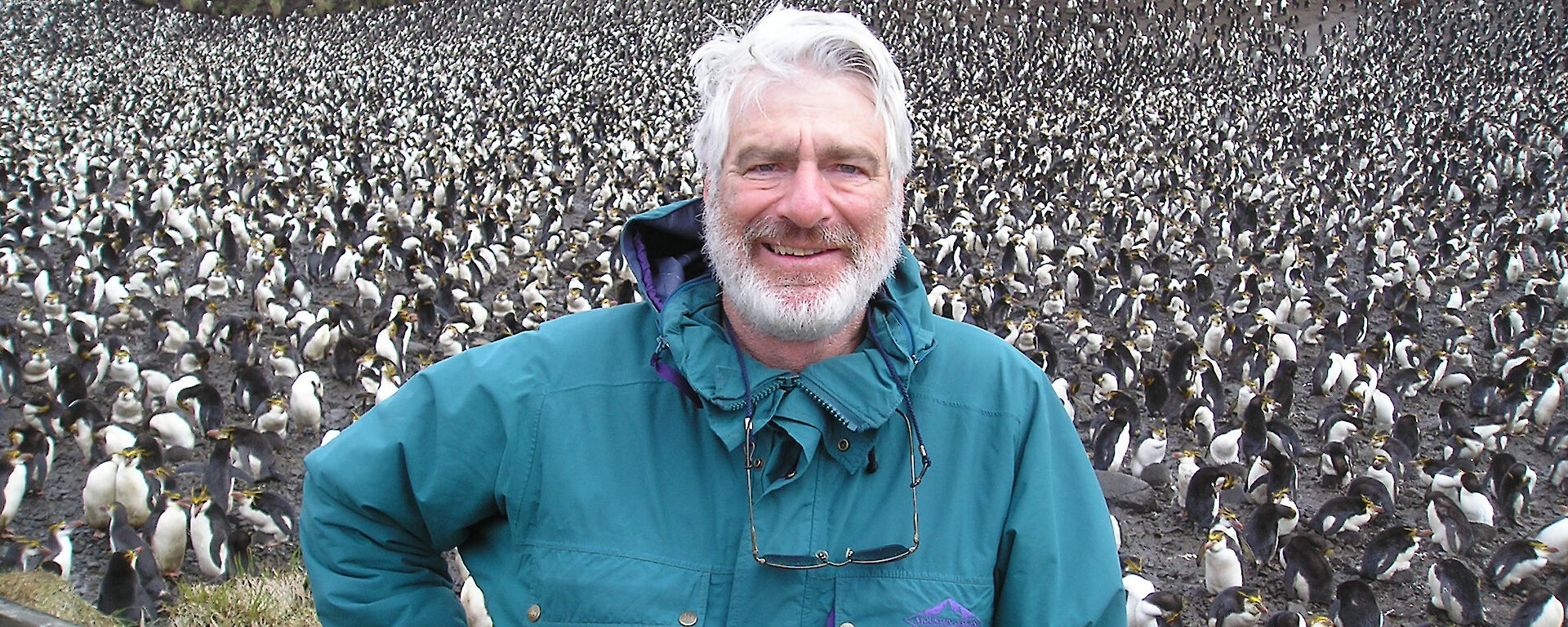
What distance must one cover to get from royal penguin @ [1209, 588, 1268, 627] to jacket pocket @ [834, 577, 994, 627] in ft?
14.9

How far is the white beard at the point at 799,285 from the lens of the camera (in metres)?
1.85

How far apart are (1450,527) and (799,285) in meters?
6.72

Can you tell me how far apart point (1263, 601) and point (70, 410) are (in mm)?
8147

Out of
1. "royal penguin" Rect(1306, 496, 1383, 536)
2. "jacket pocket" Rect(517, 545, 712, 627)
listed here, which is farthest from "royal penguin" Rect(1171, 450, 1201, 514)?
"jacket pocket" Rect(517, 545, 712, 627)

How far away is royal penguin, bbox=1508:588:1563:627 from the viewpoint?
562 centimetres

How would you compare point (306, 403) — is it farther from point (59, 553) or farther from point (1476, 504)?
point (1476, 504)

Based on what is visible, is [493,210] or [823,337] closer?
[823,337]

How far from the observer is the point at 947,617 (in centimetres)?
Result: 178

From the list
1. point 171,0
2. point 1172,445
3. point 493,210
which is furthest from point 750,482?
point 171,0

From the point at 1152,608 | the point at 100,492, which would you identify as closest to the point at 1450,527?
the point at 1152,608

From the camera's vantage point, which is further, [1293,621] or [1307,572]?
[1307,572]

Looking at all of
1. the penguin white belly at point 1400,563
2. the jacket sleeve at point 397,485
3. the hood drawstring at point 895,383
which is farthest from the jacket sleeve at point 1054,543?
the penguin white belly at point 1400,563

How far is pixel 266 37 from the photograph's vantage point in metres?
33.1

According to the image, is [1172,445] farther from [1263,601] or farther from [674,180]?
[674,180]
